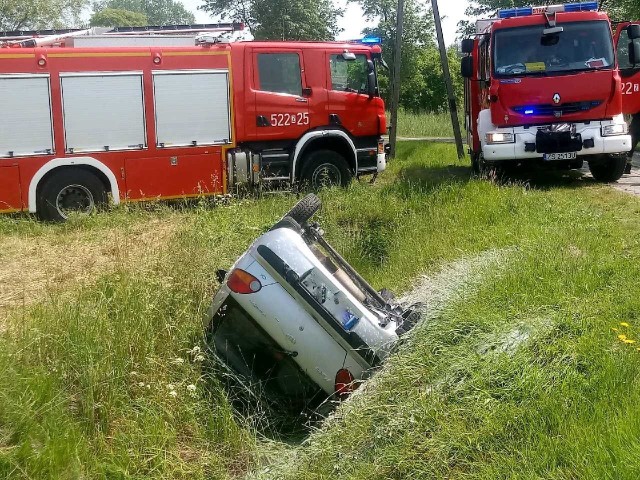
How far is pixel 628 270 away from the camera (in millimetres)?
5199

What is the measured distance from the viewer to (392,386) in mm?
4305

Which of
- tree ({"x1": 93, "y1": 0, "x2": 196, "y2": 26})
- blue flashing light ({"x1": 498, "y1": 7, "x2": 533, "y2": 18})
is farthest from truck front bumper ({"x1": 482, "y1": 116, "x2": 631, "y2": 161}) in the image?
tree ({"x1": 93, "y1": 0, "x2": 196, "y2": 26})

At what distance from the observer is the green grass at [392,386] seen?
11.2 feet

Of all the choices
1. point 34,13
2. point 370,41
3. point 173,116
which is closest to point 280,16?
point 34,13

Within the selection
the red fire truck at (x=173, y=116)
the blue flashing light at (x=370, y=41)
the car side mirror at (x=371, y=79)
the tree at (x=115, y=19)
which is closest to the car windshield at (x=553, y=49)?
the car side mirror at (x=371, y=79)

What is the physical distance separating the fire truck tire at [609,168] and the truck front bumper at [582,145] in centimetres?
43

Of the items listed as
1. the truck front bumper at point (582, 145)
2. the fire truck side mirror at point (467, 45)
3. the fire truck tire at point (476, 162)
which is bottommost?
the fire truck tire at point (476, 162)

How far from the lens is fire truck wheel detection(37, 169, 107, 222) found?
10.1 metres

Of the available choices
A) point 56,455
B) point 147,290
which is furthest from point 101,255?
point 56,455

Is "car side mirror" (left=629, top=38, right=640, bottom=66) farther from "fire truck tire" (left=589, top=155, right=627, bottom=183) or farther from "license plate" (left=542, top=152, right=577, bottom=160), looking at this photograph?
"license plate" (left=542, top=152, right=577, bottom=160)

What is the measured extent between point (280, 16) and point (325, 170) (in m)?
24.6

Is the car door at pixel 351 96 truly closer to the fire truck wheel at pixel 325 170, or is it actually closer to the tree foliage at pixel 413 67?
the fire truck wheel at pixel 325 170

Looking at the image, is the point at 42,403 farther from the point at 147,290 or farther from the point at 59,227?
the point at 59,227

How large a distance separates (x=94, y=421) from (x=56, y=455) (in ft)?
1.56
